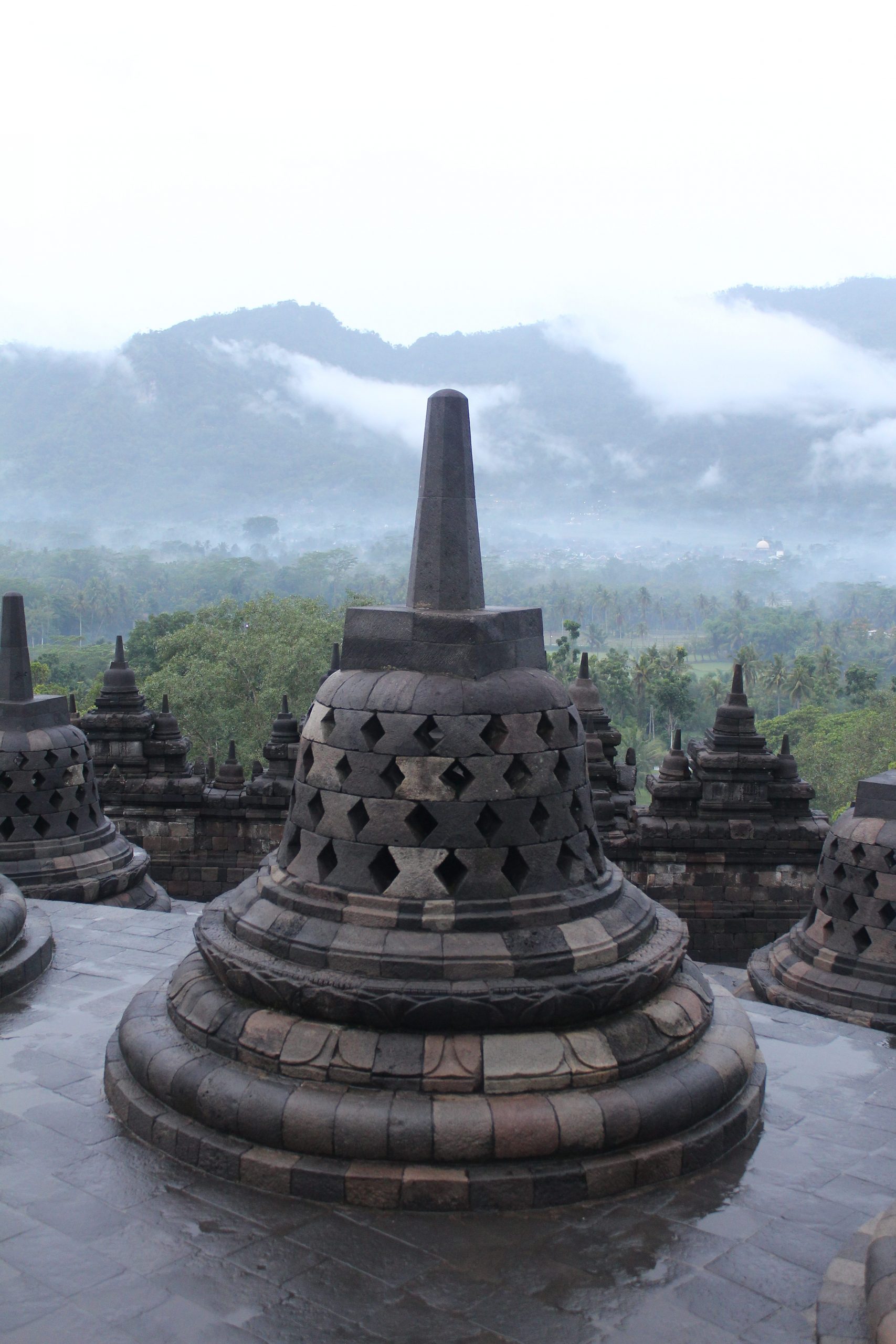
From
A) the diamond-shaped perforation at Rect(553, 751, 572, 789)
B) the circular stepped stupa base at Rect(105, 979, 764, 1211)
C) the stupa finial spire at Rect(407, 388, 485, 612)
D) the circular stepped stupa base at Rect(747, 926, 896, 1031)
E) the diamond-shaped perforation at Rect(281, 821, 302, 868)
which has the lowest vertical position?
the circular stepped stupa base at Rect(747, 926, 896, 1031)

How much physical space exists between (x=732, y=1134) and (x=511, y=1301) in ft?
5.51

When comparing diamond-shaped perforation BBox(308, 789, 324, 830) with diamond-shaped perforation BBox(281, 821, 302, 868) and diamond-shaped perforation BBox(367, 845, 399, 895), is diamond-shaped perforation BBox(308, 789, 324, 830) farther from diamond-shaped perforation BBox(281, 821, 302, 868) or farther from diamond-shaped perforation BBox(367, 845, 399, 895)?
diamond-shaped perforation BBox(367, 845, 399, 895)

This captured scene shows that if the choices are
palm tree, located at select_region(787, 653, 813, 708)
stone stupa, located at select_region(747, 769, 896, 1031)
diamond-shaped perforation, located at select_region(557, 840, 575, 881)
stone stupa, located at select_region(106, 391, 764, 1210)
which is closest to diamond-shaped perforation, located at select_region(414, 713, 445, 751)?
stone stupa, located at select_region(106, 391, 764, 1210)

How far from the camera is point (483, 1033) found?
523 cm

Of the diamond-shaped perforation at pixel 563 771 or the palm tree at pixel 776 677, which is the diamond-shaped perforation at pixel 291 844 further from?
the palm tree at pixel 776 677

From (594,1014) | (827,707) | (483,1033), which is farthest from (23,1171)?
(827,707)

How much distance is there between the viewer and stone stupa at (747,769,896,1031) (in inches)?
362

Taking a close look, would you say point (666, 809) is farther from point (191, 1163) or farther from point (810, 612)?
point (810, 612)

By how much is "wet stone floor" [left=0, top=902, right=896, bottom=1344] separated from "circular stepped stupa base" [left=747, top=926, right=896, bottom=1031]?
325cm

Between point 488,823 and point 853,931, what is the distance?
5.38 meters

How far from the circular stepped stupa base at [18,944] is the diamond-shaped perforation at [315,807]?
3036 millimetres

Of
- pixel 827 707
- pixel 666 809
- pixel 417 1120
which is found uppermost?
pixel 417 1120

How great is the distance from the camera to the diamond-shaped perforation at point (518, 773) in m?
5.71

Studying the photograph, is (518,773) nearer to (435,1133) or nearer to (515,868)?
(515,868)
